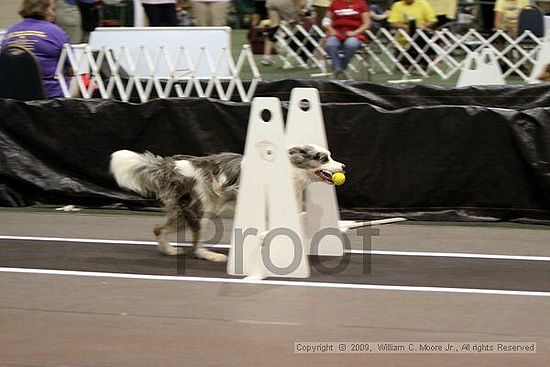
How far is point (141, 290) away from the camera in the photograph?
6.37 m

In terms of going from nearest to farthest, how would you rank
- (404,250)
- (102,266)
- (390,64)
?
1. (102,266)
2. (404,250)
3. (390,64)

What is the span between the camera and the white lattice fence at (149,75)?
38.2 ft

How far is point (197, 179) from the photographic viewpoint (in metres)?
6.95

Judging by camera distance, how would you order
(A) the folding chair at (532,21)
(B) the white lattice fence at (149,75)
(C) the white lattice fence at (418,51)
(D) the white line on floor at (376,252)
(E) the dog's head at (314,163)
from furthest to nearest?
(A) the folding chair at (532,21) → (C) the white lattice fence at (418,51) → (B) the white lattice fence at (149,75) → (D) the white line on floor at (376,252) → (E) the dog's head at (314,163)

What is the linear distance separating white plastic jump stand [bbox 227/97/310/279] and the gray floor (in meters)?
0.22

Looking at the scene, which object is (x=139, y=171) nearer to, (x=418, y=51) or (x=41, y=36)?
(x=41, y=36)

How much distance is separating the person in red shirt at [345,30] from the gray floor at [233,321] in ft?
26.9

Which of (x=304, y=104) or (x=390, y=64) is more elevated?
(x=304, y=104)

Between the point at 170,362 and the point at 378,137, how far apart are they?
4.21 metres

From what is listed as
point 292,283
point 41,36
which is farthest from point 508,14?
point 292,283

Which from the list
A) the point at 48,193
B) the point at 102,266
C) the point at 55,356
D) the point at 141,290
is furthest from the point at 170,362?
the point at 48,193

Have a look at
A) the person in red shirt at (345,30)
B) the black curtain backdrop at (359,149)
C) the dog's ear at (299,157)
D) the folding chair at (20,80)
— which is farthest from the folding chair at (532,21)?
the dog's ear at (299,157)

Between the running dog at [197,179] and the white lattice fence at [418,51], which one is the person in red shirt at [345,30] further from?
the running dog at [197,179]

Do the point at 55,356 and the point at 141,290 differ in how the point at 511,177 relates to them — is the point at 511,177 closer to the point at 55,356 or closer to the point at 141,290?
the point at 141,290
